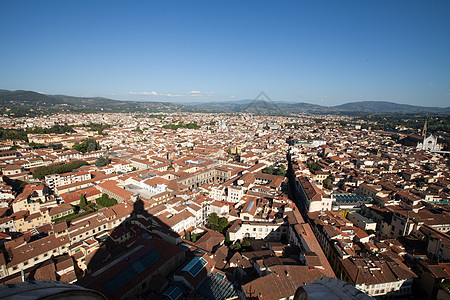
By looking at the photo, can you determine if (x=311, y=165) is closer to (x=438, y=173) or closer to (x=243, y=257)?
(x=438, y=173)

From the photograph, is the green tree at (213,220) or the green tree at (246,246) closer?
the green tree at (246,246)

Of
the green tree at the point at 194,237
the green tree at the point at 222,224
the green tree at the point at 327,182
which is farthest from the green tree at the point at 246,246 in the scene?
the green tree at the point at 327,182

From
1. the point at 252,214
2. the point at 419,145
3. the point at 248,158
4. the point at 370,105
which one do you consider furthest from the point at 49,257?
the point at 370,105

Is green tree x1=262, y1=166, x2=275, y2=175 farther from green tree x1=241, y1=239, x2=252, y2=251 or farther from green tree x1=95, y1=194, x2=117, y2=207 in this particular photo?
green tree x1=95, y1=194, x2=117, y2=207

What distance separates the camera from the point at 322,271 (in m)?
7.19

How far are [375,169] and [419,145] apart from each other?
19582 mm

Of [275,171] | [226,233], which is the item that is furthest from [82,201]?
[275,171]

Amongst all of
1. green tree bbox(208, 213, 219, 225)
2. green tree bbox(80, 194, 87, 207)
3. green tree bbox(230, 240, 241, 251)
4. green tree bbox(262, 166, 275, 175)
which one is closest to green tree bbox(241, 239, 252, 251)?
green tree bbox(230, 240, 241, 251)

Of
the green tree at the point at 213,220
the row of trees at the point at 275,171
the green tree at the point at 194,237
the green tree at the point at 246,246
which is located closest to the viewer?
the green tree at the point at 246,246

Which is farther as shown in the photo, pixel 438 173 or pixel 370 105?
pixel 370 105

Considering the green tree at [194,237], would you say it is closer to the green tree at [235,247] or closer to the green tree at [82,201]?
the green tree at [235,247]

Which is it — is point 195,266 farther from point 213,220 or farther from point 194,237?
point 213,220

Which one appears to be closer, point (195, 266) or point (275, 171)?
point (195, 266)

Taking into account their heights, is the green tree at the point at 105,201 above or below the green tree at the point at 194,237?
below
